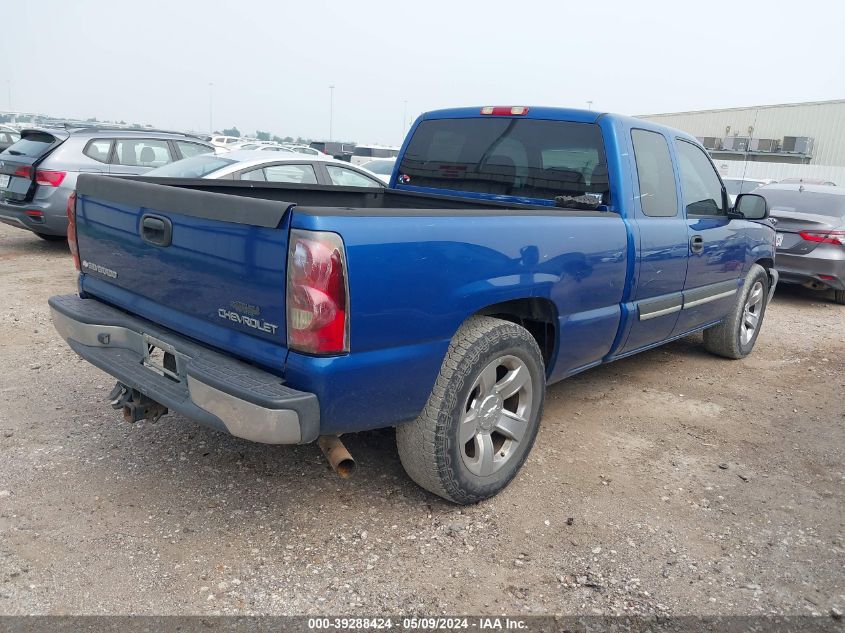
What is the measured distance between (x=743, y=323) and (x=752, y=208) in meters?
1.30

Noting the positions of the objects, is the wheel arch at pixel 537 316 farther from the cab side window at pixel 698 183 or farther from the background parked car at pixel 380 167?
the background parked car at pixel 380 167

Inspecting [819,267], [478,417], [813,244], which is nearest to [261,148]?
[813,244]

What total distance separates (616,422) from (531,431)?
1215mm

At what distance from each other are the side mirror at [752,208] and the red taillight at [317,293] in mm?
3882

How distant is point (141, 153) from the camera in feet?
31.4

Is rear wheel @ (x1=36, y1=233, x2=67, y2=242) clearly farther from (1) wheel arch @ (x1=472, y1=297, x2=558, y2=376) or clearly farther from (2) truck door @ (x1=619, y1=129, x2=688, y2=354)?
(2) truck door @ (x1=619, y1=129, x2=688, y2=354)

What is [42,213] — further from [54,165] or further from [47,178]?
[54,165]

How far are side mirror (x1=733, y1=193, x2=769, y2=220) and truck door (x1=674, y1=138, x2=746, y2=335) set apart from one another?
10cm

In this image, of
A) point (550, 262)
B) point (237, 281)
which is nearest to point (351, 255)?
point (237, 281)

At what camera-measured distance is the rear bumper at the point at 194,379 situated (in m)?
2.37

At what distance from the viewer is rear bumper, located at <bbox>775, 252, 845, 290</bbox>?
8281 mm

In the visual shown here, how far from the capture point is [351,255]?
238 centimetres

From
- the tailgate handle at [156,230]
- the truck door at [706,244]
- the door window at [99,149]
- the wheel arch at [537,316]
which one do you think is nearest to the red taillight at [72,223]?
the tailgate handle at [156,230]

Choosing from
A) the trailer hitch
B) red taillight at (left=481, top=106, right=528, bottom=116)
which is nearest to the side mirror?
red taillight at (left=481, top=106, right=528, bottom=116)
